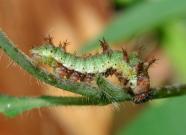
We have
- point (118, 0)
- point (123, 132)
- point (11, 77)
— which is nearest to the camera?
point (123, 132)

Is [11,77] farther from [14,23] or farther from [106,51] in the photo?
[106,51]

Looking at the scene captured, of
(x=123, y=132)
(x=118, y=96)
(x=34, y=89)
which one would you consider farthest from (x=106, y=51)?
(x=34, y=89)

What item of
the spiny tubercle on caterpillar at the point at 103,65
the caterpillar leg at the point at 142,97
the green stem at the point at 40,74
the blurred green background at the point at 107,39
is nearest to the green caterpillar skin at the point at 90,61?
the spiny tubercle on caterpillar at the point at 103,65

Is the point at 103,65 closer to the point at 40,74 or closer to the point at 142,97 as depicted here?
the point at 142,97

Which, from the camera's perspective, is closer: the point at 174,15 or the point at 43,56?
the point at 43,56

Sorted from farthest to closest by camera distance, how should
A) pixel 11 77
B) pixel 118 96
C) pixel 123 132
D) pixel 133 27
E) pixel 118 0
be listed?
1. pixel 11 77
2. pixel 118 0
3. pixel 133 27
4. pixel 123 132
5. pixel 118 96

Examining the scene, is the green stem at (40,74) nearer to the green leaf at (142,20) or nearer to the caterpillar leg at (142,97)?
the caterpillar leg at (142,97)
